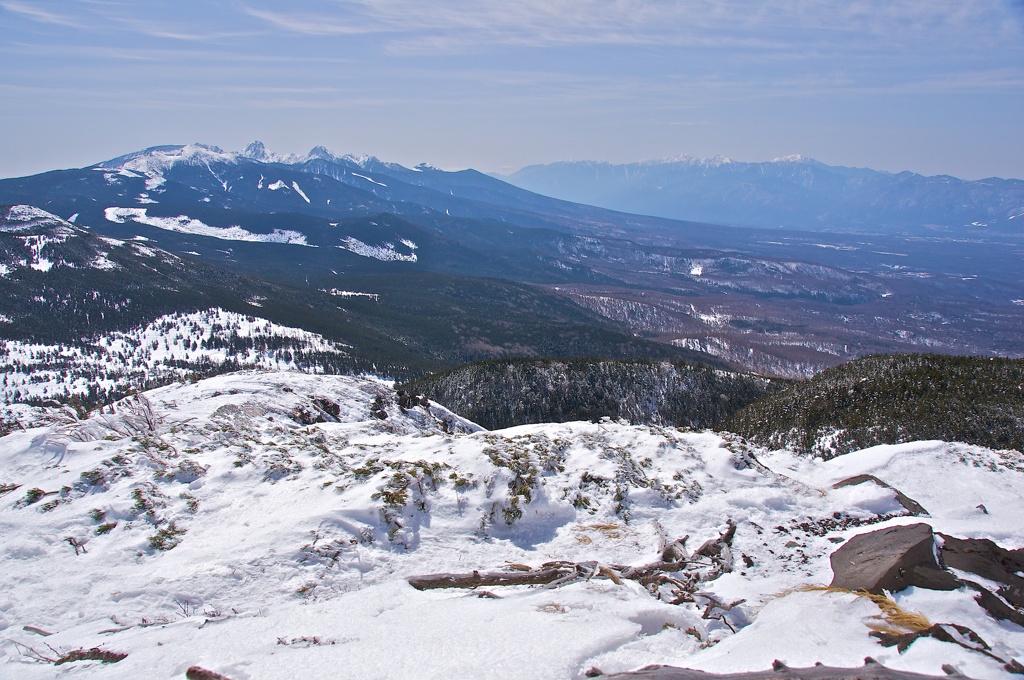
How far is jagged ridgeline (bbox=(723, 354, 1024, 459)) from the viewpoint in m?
35.9

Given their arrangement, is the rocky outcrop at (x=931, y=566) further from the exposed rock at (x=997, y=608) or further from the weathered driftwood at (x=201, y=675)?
the weathered driftwood at (x=201, y=675)

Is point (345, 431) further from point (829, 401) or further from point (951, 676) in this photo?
point (829, 401)

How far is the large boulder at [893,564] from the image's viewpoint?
1111 centimetres

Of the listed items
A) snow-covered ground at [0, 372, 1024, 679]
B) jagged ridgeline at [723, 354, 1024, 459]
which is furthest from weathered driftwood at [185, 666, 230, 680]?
jagged ridgeline at [723, 354, 1024, 459]

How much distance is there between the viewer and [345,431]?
95.6ft

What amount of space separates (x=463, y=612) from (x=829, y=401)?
4430 centimetres

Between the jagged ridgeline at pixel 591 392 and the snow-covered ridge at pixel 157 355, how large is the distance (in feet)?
212

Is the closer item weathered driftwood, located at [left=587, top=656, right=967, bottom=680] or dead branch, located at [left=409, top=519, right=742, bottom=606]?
weathered driftwood, located at [left=587, top=656, right=967, bottom=680]

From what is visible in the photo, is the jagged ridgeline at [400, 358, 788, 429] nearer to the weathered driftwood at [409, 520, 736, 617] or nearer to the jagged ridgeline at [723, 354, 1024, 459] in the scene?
the jagged ridgeline at [723, 354, 1024, 459]

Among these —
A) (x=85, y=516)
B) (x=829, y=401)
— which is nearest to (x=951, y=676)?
(x=85, y=516)

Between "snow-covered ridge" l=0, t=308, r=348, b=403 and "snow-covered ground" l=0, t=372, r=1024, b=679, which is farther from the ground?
"snow-covered ground" l=0, t=372, r=1024, b=679

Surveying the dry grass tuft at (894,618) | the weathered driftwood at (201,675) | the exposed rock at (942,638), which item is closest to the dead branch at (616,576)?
the dry grass tuft at (894,618)

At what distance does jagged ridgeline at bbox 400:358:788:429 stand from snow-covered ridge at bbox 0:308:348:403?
64.6 m

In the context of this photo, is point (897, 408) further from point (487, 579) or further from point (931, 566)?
point (487, 579)
